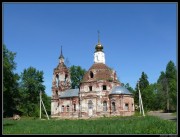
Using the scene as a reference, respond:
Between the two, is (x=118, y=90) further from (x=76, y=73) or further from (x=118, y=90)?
(x=76, y=73)

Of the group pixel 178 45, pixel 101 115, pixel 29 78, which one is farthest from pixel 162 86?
pixel 178 45

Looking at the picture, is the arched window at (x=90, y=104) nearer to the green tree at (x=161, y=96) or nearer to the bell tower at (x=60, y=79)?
the bell tower at (x=60, y=79)

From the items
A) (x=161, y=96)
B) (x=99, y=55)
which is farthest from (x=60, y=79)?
(x=161, y=96)

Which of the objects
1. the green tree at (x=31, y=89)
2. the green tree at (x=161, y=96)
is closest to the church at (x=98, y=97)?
the green tree at (x=31, y=89)

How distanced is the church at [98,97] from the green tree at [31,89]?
6.36 metres

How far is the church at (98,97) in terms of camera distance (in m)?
36.9

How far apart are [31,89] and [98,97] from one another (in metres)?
15.3

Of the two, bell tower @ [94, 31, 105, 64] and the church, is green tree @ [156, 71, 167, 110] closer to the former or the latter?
the church

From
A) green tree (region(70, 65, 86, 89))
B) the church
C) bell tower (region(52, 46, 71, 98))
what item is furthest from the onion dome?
green tree (region(70, 65, 86, 89))

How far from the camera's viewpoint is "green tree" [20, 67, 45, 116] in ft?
156

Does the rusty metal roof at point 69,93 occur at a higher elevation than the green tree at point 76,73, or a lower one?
lower

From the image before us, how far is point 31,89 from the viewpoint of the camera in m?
49.7

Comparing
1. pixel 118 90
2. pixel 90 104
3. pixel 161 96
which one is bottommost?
pixel 90 104

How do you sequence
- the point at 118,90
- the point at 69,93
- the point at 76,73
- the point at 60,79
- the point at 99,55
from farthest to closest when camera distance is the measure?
the point at 76,73 → the point at 60,79 → the point at 69,93 → the point at 99,55 → the point at 118,90
